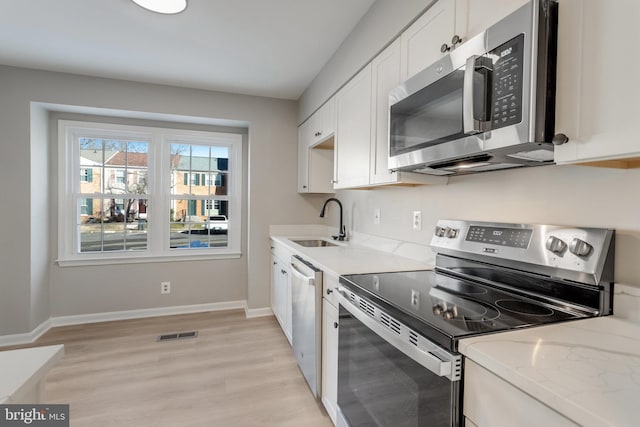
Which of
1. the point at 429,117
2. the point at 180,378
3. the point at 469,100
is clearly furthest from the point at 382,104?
the point at 180,378

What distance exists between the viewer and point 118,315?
10.9 ft

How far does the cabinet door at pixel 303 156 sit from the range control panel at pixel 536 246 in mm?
1883

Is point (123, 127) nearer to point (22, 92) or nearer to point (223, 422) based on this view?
point (22, 92)

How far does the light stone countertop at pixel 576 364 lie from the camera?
538mm

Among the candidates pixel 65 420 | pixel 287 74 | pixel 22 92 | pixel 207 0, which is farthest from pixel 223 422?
pixel 22 92

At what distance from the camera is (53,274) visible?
3148 mm

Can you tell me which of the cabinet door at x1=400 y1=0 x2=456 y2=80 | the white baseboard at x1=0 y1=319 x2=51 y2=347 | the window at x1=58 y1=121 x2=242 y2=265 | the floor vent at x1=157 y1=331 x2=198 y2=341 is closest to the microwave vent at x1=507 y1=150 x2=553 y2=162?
the cabinet door at x1=400 y1=0 x2=456 y2=80

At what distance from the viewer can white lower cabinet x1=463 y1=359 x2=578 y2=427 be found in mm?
606

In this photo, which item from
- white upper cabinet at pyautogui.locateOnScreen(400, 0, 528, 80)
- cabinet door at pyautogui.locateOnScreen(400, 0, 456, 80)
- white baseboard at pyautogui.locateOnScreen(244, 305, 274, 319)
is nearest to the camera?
white upper cabinet at pyautogui.locateOnScreen(400, 0, 528, 80)

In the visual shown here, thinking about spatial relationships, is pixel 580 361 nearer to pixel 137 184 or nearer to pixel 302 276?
pixel 302 276

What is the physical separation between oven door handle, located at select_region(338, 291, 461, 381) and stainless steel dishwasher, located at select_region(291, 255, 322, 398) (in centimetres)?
66

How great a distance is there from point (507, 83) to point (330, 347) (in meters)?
1.44

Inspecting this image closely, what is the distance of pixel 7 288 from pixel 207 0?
297 cm

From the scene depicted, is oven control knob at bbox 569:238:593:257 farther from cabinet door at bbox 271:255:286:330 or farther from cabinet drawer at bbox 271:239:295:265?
cabinet door at bbox 271:255:286:330
